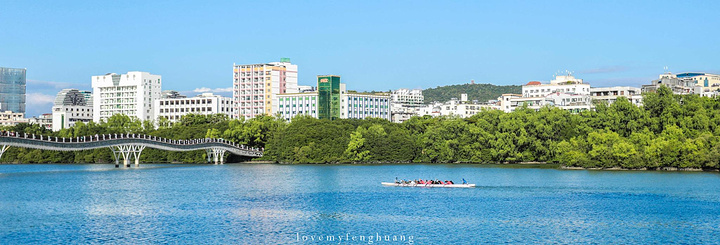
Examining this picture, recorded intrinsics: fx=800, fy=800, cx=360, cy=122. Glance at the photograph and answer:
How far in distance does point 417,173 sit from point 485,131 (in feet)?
99.5

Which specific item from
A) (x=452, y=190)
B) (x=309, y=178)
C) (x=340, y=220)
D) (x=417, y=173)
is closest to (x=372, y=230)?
(x=340, y=220)

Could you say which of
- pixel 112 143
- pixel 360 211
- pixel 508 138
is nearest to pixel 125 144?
pixel 112 143

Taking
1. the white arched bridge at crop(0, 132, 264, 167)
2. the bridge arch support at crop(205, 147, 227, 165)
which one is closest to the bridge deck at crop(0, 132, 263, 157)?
the white arched bridge at crop(0, 132, 264, 167)

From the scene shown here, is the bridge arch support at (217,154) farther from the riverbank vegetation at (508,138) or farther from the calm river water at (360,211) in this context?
the calm river water at (360,211)

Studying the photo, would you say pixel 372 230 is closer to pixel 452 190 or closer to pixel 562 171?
pixel 452 190

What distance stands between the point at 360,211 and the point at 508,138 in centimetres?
7704

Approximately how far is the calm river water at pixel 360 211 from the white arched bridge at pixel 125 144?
28.3 feet

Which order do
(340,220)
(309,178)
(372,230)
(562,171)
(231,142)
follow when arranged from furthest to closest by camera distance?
(231,142)
(562,171)
(309,178)
(340,220)
(372,230)

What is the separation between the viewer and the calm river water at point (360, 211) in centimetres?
4769

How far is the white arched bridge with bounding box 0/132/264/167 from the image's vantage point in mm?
99525

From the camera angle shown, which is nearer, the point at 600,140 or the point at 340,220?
the point at 340,220

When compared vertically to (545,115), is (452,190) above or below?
below

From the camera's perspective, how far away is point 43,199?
69.6 meters

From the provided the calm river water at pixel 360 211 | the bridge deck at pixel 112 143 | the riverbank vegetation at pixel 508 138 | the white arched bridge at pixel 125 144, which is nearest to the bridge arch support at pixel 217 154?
the white arched bridge at pixel 125 144
